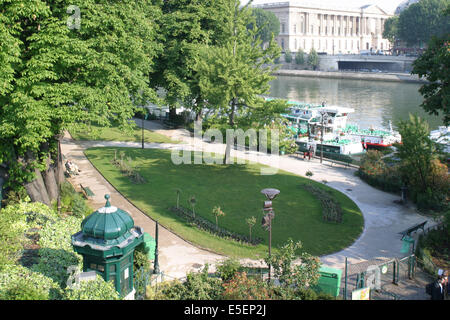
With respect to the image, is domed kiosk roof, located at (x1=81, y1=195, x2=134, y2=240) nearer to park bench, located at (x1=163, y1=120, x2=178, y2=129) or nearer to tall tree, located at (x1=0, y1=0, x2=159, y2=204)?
tall tree, located at (x1=0, y1=0, x2=159, y2=204)

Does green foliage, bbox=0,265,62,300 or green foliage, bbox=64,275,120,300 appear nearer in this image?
green foliage, bbox=64,275,120,300

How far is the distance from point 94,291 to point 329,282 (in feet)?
29.0

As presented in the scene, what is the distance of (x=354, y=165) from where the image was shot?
127 ft

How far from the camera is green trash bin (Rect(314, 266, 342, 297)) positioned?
1703cm

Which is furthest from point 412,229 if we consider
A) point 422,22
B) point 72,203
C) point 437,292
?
point 422,22

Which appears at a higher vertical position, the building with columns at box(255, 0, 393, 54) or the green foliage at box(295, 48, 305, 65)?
the building with columns at box(255, 0, 393, 54)

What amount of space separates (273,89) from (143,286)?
96.7 m

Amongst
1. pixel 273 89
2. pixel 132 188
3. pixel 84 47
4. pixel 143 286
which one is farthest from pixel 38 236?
pixel 273 89

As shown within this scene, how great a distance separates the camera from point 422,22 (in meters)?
134

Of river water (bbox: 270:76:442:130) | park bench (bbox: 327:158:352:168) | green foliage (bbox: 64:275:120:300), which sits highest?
river water (bbox: 270:76:442:130)

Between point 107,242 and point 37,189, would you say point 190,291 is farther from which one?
point 37,189

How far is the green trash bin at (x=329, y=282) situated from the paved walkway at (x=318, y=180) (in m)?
3.33

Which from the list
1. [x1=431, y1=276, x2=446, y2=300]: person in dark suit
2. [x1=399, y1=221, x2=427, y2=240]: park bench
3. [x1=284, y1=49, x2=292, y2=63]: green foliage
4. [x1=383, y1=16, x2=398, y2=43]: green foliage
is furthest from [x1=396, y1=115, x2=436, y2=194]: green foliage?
[x1=383, y1=16, x2=398, y2=43]: green foliage

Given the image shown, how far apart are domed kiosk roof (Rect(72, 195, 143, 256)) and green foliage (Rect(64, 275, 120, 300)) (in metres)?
0.94
